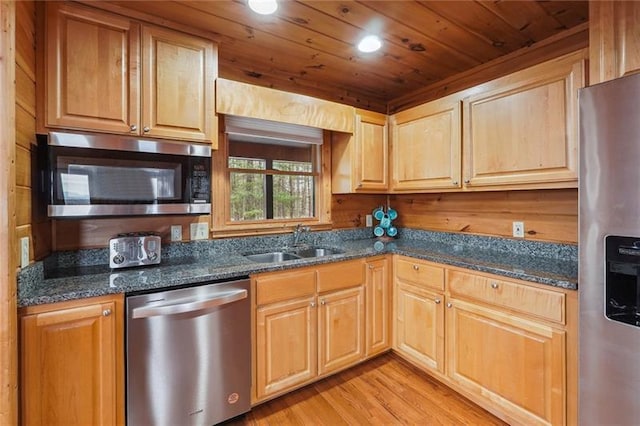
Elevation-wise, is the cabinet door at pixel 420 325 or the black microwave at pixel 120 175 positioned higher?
the black microwave at pixel 120 175

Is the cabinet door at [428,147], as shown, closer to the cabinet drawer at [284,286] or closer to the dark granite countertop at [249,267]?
the dark granite countertop at [249,267]

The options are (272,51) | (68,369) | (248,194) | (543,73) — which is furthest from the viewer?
(248,194)

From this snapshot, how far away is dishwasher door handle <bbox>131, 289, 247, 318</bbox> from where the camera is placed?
143 cm

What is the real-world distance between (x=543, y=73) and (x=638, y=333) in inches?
56.3

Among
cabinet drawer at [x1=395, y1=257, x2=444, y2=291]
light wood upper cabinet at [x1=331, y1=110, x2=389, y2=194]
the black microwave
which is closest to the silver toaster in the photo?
the black microwave

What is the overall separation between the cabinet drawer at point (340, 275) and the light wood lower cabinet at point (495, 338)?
0.38 metres

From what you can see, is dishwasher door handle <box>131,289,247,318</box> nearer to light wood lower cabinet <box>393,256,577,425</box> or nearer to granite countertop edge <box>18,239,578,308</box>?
granite countertop edge <box>18,239,578,308</box>

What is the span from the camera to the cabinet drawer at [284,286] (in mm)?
1825

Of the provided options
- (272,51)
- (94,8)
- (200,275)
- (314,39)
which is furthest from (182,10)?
(200,275)

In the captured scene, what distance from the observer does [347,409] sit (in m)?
1.90

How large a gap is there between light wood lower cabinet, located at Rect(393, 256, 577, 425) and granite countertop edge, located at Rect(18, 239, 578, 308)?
2.3 inches

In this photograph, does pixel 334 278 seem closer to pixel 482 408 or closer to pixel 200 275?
pixel 200 275

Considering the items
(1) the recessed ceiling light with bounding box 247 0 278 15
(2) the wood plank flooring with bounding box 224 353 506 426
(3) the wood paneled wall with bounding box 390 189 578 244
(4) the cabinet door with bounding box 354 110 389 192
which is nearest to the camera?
(1) the recessed ceiling light with bounding box 247 0 278 15

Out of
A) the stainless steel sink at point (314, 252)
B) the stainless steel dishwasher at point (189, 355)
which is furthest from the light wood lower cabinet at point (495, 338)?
the stainless steel dishwasher at point (189, 355)
